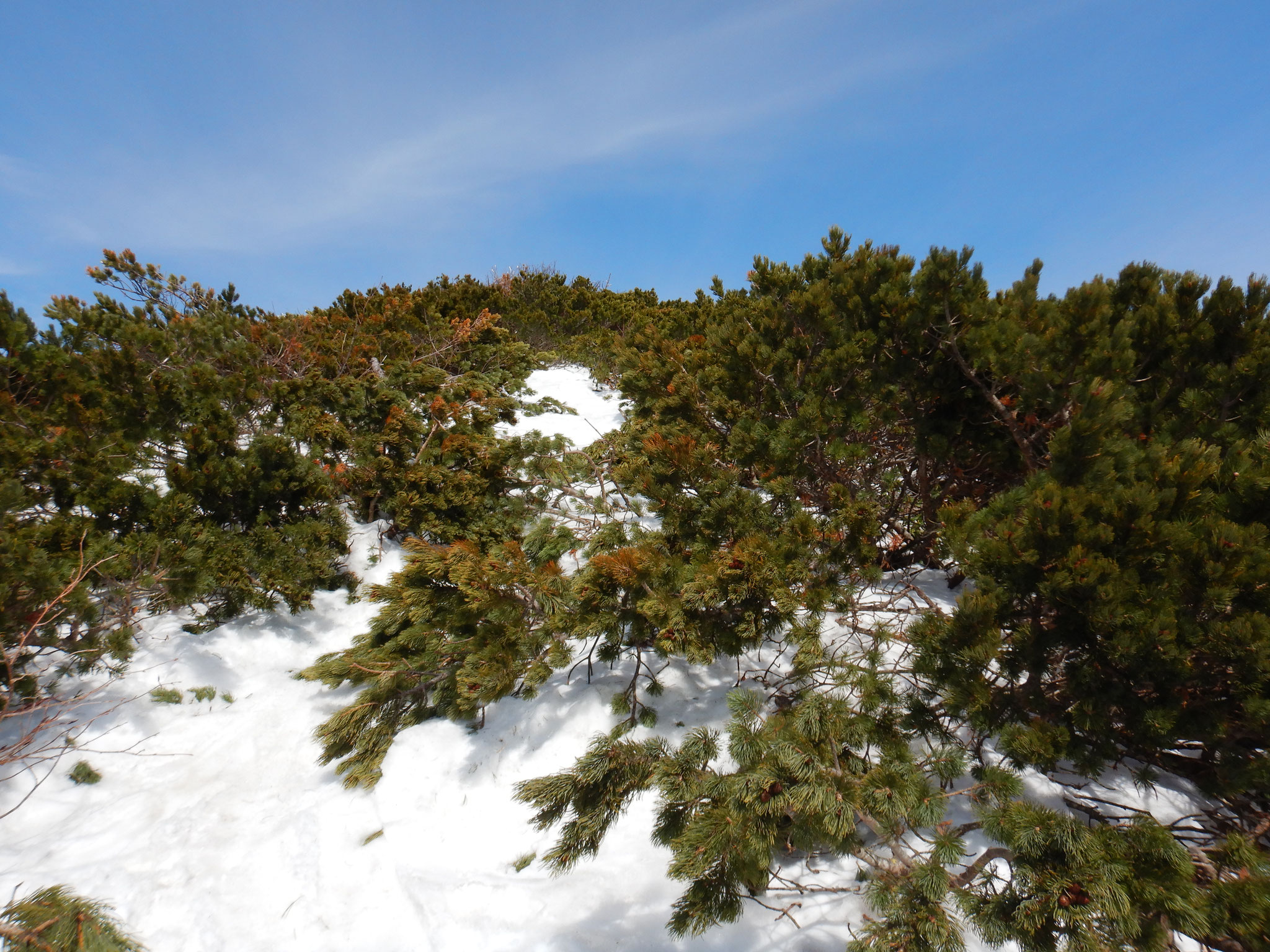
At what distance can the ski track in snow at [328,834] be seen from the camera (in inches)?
110

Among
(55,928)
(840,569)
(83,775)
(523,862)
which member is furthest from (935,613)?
(83,775)

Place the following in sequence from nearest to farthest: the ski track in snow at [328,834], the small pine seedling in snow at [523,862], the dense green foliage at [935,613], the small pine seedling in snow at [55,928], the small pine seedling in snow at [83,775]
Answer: the small pine seedling in snow at [55,928]
the dense green foliage at [935,613]
the ski track in snow at [328,834]
the small pine seedling in snow at [523,862]
the small pine seedling in snow at [83,775]

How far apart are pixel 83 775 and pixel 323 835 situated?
1823 mm

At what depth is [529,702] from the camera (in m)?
4.21

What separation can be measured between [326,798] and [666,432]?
11.9 ft

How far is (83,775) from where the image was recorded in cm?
371

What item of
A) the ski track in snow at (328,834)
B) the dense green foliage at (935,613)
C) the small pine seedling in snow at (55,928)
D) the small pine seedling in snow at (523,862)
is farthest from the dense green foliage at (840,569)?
the small pine seedling in snow at (55,928)

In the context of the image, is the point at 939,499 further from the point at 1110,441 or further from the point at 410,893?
the point at 410,893

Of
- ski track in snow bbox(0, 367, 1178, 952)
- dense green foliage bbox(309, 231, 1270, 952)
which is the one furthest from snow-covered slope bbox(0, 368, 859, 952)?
dense green foliage bbox(309, 231, 1270, 952)

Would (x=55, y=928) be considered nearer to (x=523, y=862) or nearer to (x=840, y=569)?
(x=523, y=862)

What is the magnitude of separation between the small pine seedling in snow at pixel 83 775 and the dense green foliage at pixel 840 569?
60cm

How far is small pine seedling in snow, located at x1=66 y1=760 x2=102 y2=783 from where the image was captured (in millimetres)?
3703

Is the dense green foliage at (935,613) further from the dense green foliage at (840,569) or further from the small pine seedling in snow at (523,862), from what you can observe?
the small pine seedling in snow at (523,862)

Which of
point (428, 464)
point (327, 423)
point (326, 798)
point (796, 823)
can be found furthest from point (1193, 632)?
point (327, 423)
